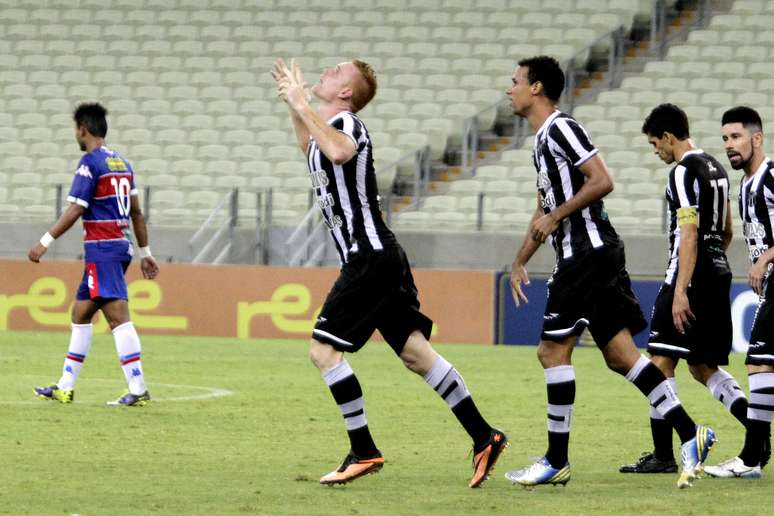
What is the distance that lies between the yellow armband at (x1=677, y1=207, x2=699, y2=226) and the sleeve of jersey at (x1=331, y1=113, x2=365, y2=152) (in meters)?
1.65

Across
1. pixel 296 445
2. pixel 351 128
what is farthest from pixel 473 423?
pixel 296 445

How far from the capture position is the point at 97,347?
1759 centimetres

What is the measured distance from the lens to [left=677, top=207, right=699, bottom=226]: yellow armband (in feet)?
24.9

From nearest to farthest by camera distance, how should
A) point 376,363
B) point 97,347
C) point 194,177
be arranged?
1. point 376,363
2. point 97,347
3. point 194,177

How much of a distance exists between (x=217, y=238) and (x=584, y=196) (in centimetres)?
1394

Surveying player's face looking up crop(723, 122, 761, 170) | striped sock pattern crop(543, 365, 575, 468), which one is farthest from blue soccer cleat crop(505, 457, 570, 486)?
player's face looking up crop(723, 122, 761, 170)

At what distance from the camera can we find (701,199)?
7715 millimetres

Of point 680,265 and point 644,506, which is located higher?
point 680,265

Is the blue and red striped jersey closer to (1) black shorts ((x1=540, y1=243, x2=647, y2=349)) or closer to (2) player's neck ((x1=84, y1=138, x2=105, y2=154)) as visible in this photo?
(2) player's neck ((x1=84, y1=138, x2=105, y2=154))

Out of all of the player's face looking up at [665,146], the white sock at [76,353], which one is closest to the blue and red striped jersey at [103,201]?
the white sock at [76,353]

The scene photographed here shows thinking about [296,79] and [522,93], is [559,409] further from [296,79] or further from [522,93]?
[296,79]

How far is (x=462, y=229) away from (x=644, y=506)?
13.9 meters

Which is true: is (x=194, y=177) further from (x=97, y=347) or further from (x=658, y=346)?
(x=658, y=346)

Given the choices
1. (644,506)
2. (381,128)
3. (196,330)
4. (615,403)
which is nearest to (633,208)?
(381,128)
